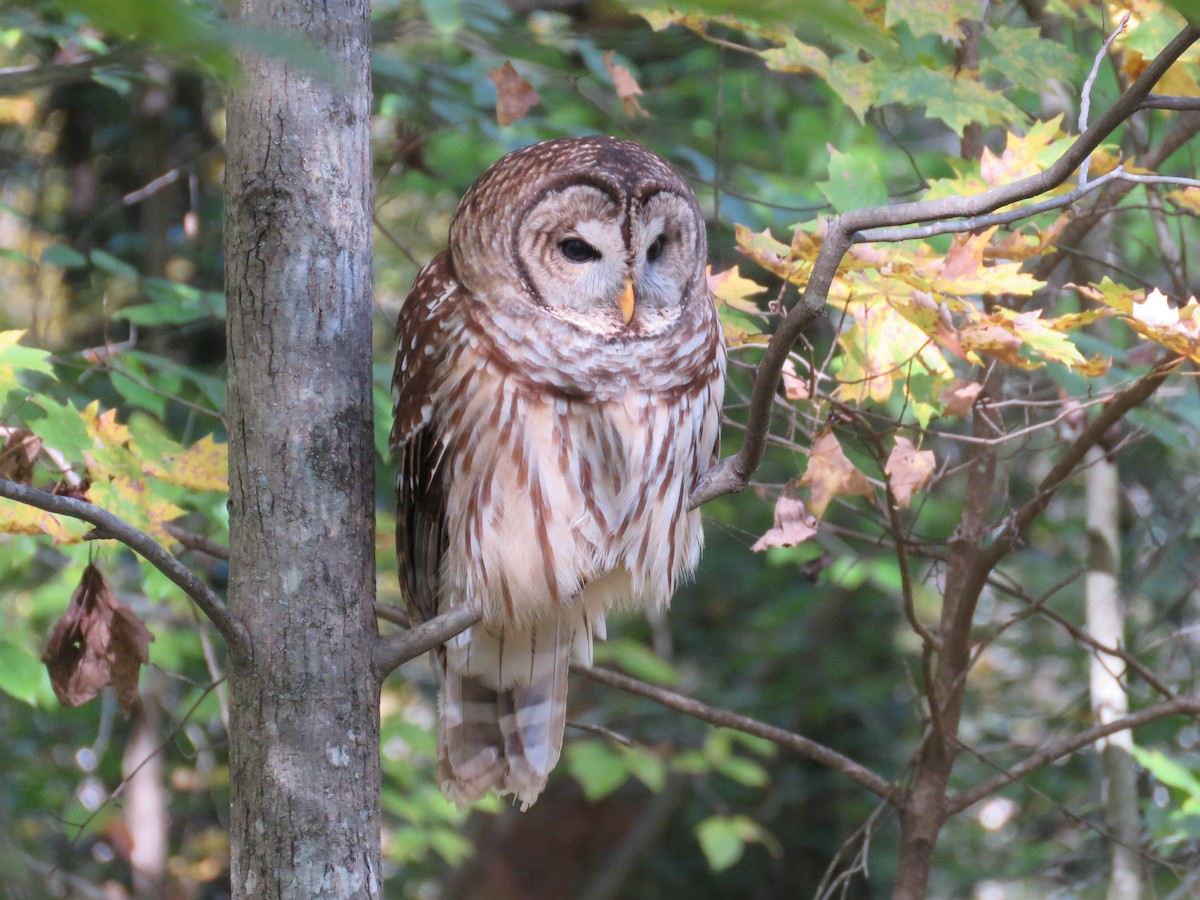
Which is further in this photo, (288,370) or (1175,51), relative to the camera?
(288,370)

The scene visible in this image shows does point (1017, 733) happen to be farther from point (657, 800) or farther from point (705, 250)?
point (705, 250)

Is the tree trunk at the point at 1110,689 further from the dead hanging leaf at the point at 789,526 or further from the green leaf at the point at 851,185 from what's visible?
the dead hanging leaf at the point at 789,526

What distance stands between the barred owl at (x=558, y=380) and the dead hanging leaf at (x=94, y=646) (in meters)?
0.64

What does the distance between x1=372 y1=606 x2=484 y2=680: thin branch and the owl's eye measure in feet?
2.74

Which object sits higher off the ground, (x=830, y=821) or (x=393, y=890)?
(x=830, y=821)

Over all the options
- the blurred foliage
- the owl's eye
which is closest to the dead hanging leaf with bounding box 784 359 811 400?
the blurred foliage

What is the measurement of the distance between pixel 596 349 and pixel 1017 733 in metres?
5.88

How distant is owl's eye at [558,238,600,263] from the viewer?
2491 mm

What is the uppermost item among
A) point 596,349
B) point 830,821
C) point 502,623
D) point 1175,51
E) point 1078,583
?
point 1175,51

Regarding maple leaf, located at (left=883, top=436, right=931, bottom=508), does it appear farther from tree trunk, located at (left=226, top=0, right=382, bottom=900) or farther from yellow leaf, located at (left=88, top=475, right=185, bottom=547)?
yellow leaf, located at (left=88, top=475, right=185, bottom=547)

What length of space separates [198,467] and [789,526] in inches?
49.1

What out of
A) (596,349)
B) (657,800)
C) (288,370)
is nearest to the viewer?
(288,370)

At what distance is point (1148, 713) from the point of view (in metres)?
2.53

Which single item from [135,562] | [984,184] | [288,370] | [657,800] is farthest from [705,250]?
[657,800]
